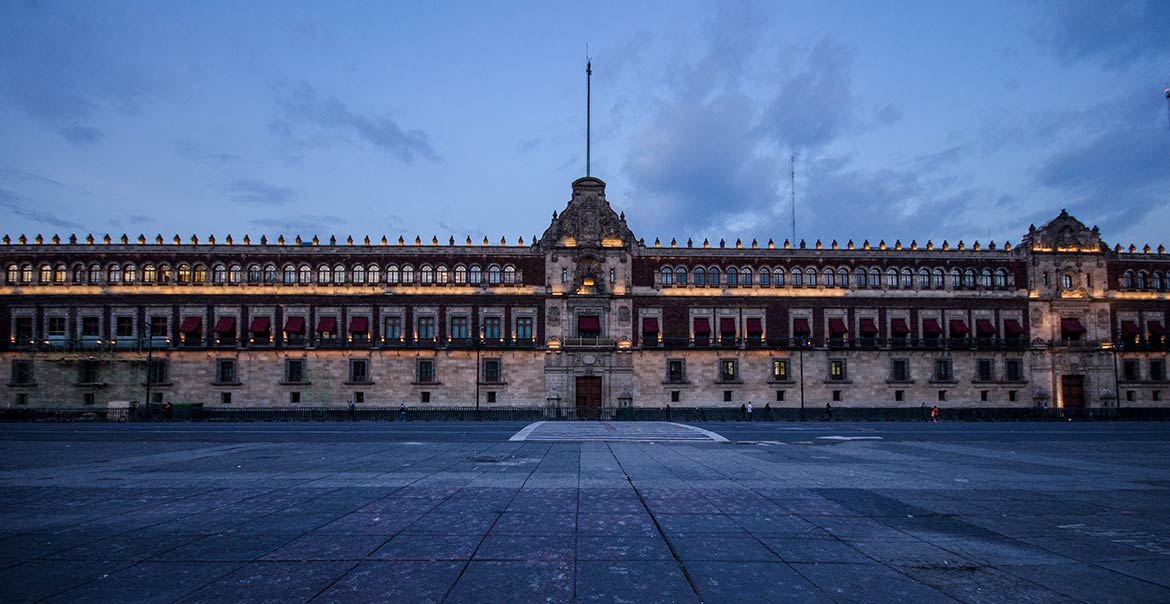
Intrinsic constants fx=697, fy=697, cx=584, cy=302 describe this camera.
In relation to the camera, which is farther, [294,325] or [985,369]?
[985,369]

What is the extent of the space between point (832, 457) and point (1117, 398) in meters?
51.1

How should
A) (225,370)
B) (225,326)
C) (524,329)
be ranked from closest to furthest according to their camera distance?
1. (225,326)
2. (225,370)
3. (524,329)

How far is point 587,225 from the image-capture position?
5597cm

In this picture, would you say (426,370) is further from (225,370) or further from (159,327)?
(159,327)

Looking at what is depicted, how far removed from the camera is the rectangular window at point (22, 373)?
53281 millimetres

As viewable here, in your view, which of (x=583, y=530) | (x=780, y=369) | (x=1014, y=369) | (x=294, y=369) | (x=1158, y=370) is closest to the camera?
(x=583, y=530)

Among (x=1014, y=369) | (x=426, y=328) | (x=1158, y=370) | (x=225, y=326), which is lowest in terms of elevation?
(x=1158, y=370)

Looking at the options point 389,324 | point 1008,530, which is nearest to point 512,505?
point 1008,530

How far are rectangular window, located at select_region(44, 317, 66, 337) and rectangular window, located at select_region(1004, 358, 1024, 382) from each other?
7475 centimetres

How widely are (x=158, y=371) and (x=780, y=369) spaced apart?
48446mm

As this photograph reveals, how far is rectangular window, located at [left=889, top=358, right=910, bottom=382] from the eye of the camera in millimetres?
55812

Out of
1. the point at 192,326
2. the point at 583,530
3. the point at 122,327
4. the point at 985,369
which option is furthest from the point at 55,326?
the point at 985,369

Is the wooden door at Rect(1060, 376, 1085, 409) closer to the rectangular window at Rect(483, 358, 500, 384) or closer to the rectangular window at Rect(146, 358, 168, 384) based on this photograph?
the rectangular window at Rect(483, 358, 500, 384)

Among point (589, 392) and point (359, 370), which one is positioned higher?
point (359, 370)
